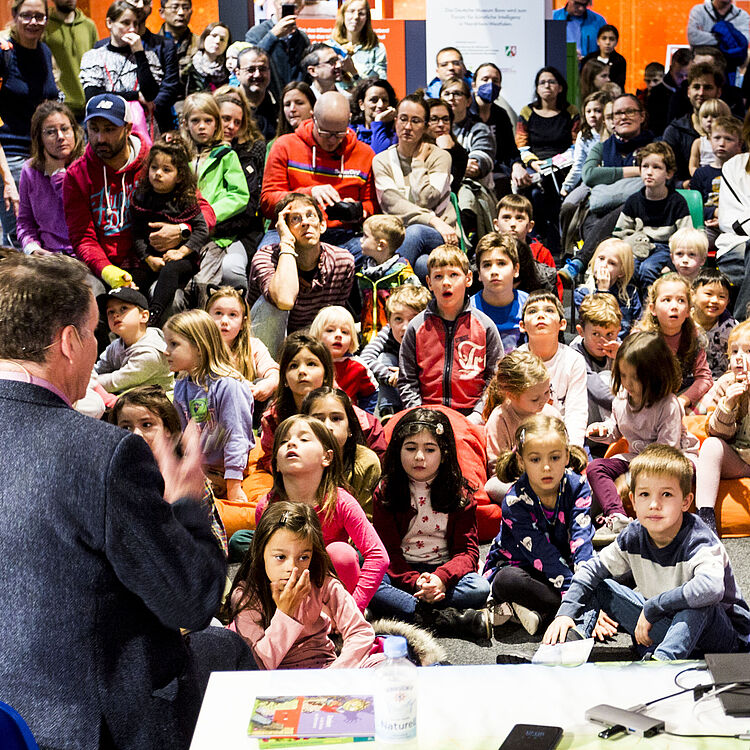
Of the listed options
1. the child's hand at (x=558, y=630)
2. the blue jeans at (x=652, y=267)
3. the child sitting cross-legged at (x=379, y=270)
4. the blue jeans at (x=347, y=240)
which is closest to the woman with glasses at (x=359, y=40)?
the blue jeans at (x=347, y=240)

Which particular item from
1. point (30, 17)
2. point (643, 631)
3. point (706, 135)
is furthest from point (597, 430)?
point (30, 17)

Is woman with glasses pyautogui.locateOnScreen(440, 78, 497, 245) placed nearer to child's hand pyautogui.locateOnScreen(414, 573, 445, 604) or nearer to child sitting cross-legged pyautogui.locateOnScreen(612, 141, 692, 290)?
child sitting cross-legged pyautogui.locateOnScreen(612, 141, 692, 290)

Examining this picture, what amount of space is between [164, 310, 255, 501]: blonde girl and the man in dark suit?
2.19m

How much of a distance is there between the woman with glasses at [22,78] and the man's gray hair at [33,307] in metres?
4.39

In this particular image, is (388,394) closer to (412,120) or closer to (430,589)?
(430,589)

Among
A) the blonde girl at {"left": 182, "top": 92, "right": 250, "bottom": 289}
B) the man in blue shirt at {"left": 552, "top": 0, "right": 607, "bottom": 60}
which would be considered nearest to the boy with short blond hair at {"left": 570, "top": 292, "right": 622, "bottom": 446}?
the blonde girl at {"left": 182, "top": 92, "right": 250, "bottom": 289}

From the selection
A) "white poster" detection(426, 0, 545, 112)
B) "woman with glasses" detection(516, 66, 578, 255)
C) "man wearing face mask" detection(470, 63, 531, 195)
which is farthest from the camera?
"white poster" detection(426, 0, 545, 112)

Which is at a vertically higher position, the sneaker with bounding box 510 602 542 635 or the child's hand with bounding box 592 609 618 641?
the child's hand with bounding box 592 609 618 641

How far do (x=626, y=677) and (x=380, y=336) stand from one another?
2.90m

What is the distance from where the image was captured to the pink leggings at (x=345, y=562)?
3059mm

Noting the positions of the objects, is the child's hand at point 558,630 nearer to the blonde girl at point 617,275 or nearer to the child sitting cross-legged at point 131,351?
the child sitting cross-legged at point 131,351

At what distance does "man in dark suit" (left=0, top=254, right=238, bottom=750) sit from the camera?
160 cm

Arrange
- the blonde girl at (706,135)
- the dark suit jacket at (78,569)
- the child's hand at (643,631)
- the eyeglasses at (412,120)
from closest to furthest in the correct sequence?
the dark suit jacket at (78,569) < the child's hand at (643,631) < the eyeglasses at (412,120) < the blonde girl at (706,135)

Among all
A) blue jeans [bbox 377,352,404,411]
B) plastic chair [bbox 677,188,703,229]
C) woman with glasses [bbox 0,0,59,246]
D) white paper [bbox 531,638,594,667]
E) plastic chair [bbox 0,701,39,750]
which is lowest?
blue jeans [bbox 377,352,404,411]
